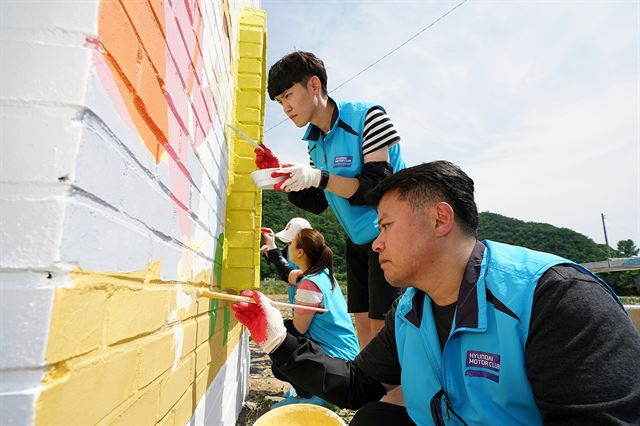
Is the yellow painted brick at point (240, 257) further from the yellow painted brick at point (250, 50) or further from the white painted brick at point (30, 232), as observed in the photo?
the white painted brick at point (30, 232)

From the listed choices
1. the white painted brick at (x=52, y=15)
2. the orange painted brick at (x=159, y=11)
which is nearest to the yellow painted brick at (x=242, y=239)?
the orange painted brick at (x=159, y=11)

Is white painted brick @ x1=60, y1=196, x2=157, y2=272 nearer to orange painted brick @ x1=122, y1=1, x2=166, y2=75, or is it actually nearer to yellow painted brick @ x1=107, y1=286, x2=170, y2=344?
yellow painted brick @ x1=107, y1=286, x2=170, y2=344

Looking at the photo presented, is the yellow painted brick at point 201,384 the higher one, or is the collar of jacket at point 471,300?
the collar of jacket at point 471,300

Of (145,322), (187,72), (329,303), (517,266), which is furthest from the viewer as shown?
(329,303)

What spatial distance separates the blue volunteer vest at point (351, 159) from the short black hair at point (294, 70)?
0.25 m

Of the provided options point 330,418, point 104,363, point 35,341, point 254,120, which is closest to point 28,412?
point 35,341

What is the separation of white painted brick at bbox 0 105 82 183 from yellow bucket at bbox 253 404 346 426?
1.57m

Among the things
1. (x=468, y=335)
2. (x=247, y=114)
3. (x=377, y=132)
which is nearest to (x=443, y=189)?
(x=468, y=335)

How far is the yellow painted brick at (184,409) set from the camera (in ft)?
4.64

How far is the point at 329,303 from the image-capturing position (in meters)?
3.11

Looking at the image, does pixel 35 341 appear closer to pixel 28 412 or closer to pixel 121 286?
pixel 28 412

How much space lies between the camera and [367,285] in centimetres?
270

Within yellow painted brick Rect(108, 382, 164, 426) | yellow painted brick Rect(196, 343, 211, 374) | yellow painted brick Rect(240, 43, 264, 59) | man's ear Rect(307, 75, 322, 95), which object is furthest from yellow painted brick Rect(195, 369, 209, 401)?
yellow painted brick Rect(240, 43, 264, 59)

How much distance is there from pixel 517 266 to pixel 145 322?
1.11 meters
